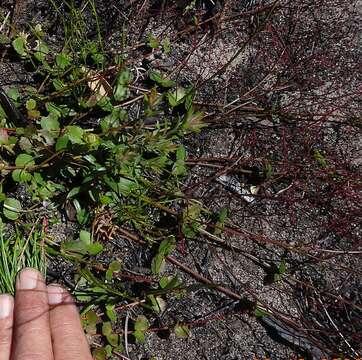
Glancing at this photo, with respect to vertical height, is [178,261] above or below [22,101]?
below

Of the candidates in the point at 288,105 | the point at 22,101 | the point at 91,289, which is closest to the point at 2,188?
the point at 22,101

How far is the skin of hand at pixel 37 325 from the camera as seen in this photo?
207 centimetres

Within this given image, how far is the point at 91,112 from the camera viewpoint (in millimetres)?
2248

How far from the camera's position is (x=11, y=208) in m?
2.12

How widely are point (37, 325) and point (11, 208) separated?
404 mm

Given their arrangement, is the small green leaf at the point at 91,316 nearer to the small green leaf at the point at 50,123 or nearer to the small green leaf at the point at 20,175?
the small green leaf at the point at 20,175

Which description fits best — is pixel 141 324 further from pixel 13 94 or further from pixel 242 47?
pixel 242 47

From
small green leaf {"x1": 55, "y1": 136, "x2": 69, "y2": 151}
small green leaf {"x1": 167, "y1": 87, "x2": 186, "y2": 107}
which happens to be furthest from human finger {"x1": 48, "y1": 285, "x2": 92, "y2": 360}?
small green leaf {"x1": 167, "y1": 87, "x2": 186, "y2": 107}

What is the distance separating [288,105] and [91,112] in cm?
74

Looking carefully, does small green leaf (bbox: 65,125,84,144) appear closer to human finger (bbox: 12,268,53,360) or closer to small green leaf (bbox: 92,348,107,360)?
human finger (bbox: 12,268,53,360)

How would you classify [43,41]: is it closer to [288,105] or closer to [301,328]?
[288,105]

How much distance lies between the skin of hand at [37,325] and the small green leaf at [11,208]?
0.19 m

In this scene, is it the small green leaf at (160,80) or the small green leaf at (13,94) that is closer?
the small green leaf at (13,94)

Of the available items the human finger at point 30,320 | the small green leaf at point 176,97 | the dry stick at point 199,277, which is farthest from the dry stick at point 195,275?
the small green leaf at point 176,97
